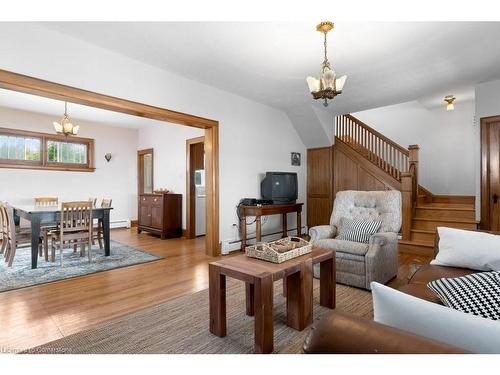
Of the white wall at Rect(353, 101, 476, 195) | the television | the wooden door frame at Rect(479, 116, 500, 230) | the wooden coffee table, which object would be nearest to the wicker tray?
the wooden coffee table

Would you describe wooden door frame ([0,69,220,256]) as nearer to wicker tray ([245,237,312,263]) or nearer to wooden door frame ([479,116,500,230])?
wicker tray ([245,237,312,263])

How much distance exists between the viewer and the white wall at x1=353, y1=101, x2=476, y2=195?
578 cm

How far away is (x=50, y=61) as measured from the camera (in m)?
2.64

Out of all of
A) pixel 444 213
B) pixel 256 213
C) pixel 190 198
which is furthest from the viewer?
pixel 190 198

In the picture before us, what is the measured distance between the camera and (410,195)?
15.1ft

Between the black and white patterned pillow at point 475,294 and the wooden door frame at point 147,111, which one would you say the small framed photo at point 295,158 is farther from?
the black and white patterned pillow at point 475,294

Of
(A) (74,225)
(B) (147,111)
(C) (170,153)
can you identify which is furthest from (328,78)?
(C) (170,153)

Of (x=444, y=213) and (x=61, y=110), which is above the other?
(x=61, y=110)

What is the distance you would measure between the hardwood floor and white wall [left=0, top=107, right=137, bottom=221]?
11.7 feet

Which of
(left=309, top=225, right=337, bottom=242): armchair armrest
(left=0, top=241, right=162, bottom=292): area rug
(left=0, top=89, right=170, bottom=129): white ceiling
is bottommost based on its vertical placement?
(left=0, top=241, right=162, bottom=292): area rug

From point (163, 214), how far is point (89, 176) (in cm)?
236

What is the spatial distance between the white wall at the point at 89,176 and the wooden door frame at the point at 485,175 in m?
7.27

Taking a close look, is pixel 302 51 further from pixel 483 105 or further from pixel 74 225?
pixel 74 225
